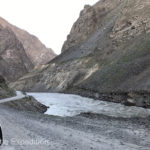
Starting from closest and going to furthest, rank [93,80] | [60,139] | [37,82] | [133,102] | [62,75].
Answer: [60,139], [133,102], [93,80], [62,75], [37,82]

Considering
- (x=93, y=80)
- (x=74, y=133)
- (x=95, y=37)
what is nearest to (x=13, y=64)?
(x=95, y=37)

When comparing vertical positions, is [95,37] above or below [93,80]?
above

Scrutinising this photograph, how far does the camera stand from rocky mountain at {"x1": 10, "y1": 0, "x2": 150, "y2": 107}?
4026 centimetres

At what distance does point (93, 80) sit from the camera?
189 feet

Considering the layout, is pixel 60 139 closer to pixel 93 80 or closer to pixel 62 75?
pixel 93 80

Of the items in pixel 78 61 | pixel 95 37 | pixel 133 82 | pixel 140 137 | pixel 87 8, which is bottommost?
pixel 140 137

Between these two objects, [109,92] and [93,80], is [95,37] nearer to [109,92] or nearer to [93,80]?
[93,80]

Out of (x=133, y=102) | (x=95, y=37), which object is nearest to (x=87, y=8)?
(x=95, y=37)

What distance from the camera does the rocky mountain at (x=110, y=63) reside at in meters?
40.3

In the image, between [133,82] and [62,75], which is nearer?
[133,82]

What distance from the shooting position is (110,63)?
60844 millimetres

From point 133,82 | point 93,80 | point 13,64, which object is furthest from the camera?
point 13,64

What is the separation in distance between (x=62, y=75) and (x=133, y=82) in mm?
50017

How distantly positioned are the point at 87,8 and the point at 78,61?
185 ft
